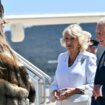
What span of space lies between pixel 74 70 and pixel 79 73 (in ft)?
0.19

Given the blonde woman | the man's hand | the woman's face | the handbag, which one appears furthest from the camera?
the woman's face

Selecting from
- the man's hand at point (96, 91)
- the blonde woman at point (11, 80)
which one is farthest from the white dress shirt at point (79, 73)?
the blonde woman at point (11, 80)

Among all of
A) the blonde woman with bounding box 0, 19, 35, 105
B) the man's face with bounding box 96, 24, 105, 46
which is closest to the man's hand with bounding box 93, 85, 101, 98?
the man's face with bounding box 96, 24, 105, 46

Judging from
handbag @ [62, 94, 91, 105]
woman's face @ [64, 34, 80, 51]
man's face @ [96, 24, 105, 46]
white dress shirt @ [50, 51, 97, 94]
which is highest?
man's face @ [96, 24, 105, 46]

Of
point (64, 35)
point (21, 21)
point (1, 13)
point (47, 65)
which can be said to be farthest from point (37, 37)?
point (1, 13)

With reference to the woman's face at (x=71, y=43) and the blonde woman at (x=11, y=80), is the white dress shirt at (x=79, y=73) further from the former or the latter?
the blonde woman at (x=11, y=80)

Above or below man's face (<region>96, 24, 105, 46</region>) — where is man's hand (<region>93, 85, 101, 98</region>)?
below

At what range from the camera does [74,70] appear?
5.02 m

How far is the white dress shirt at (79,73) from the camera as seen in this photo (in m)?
5.00

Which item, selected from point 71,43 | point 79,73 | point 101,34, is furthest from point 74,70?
point 101,34

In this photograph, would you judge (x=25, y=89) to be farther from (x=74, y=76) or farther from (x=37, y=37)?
(x=37, y=37)

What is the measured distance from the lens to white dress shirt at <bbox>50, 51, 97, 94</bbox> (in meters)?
5.00

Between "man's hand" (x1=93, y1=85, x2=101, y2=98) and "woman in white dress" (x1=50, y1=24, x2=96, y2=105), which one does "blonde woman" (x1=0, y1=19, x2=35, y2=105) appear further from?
"woman in white dress" (x1=50, y1=24, x2=96, y2=105)

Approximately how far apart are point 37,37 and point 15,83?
829cm
